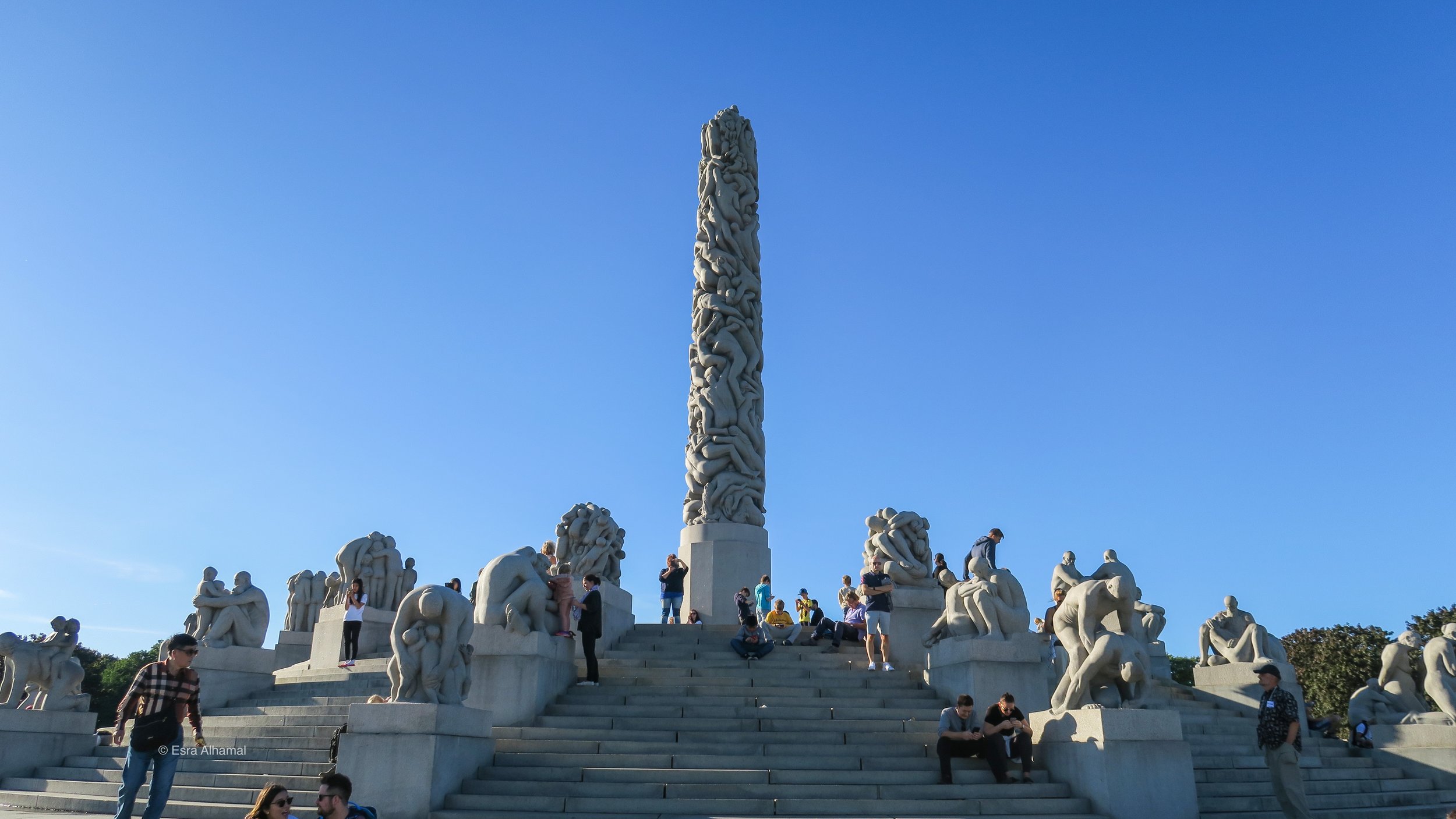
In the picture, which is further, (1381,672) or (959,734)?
(1381,672)

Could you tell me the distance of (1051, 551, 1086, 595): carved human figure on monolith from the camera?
46.3 ft

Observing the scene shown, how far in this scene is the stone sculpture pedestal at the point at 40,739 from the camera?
10859mm

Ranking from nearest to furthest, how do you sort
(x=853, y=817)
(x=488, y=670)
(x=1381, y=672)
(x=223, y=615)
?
1. (x=853, y=817)
2. (x=488, y=670)
3. (x=1381, y=672)
4. (x=223, y=615)

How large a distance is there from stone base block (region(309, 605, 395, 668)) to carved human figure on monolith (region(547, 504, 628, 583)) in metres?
2.96

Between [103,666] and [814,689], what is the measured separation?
134 feet

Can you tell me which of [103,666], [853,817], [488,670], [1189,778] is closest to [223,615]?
[488,670]

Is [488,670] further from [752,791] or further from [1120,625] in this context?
[1120,625]

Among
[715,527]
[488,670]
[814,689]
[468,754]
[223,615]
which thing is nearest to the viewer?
[468,754]

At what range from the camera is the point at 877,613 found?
1313cm

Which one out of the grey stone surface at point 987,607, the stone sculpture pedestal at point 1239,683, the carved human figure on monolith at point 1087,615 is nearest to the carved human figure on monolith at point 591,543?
the grey stone surface at point 987,607


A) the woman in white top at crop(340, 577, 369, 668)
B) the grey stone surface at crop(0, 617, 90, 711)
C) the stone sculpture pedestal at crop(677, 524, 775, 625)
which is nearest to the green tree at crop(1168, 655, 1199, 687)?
the stone sculpture pedestal at crop(677, 524, 775, 625)

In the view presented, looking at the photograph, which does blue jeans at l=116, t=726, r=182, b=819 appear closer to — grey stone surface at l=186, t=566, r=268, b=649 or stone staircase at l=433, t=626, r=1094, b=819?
stone staircase at l=433, t=626, r=1094, b=819

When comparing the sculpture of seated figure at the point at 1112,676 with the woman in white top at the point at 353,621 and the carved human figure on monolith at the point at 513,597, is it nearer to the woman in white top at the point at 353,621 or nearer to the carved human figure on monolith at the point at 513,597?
the carved human figure on monolith at the point at 513,597

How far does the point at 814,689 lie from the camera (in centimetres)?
1202
